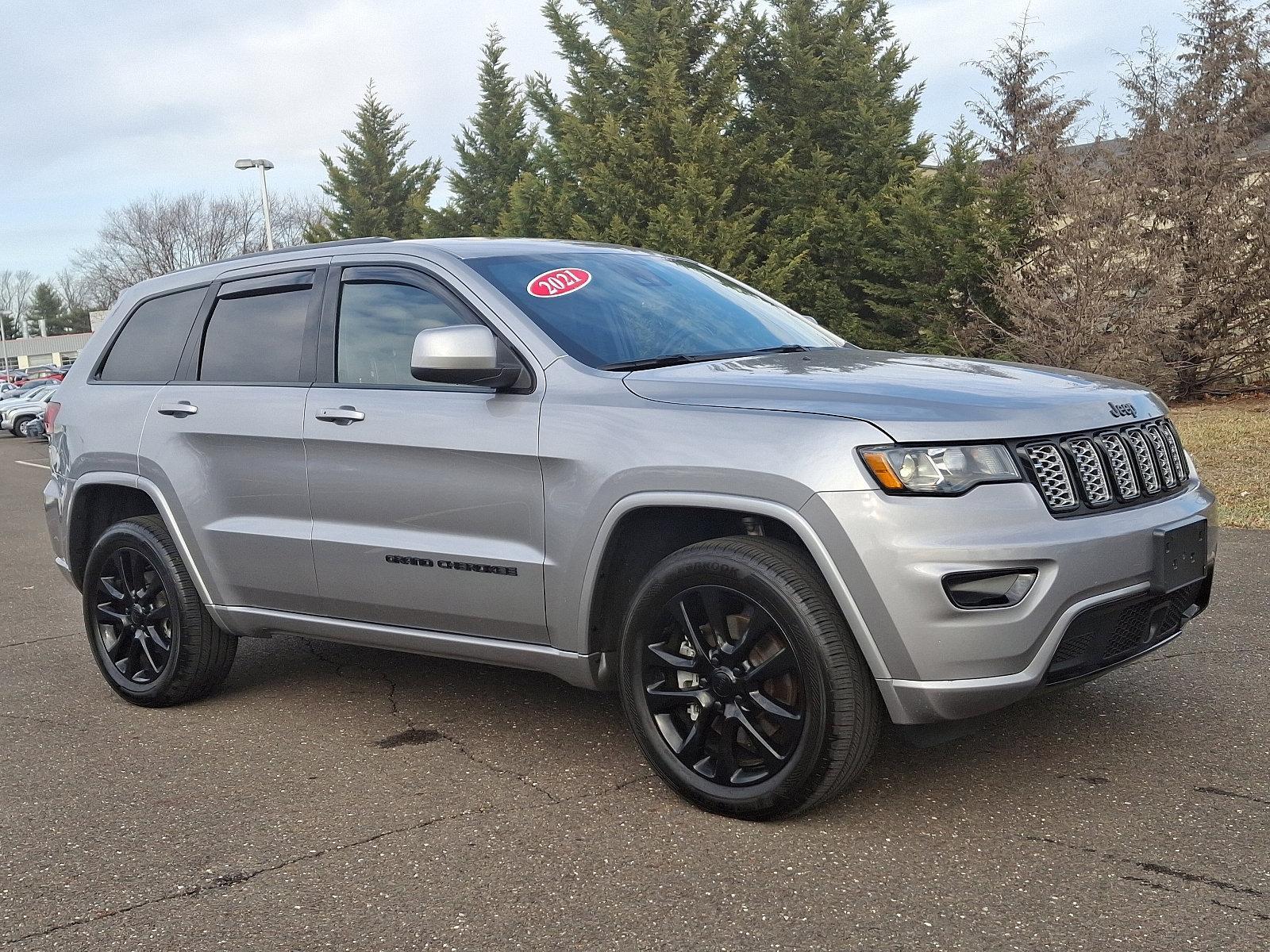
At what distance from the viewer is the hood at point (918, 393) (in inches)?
134

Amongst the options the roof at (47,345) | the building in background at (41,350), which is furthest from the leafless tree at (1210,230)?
the roof at (47,345)

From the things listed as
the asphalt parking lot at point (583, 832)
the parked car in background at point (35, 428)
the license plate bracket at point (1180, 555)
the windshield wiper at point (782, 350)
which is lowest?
the parked car in background at point (35, 428)

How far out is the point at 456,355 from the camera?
395cm

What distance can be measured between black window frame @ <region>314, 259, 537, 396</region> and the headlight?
1.27 metres

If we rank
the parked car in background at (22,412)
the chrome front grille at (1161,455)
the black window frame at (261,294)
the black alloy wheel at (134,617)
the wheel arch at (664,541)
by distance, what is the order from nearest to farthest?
the wheel arch at (664,541) → the chrome front grille at (1161,455) → the black window frame at (261,294) → the black alloy wheel at (134,617) → the parked car in background at (22,412)

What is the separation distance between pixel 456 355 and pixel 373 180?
124ft

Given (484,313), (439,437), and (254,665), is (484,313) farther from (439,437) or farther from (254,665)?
(254,665)

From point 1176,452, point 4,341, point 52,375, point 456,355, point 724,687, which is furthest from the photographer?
point 4,341

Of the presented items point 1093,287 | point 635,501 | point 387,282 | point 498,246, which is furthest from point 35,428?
point 635,501

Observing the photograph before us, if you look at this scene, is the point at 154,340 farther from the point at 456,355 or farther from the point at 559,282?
the point at 456,355

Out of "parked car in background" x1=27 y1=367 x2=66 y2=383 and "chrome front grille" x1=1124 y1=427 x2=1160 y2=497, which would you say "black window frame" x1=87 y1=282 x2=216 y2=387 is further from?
"chrome front grille" x1=1124 y1=427 x2=1160 y2=497

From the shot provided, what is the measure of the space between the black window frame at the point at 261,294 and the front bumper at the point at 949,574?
7.31 feet

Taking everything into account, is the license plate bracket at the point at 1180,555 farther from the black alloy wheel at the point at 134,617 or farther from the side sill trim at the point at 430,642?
the black alloy wheel at the point at 134,617

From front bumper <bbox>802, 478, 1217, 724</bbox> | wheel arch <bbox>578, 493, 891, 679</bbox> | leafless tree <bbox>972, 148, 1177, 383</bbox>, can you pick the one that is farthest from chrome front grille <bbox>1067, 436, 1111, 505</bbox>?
leafless tree <bbox>972, 148, 1177, 383</bbox>
